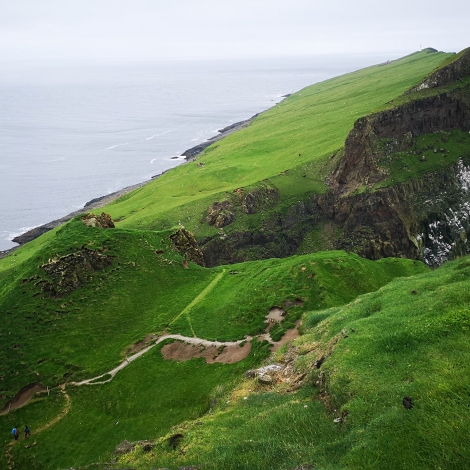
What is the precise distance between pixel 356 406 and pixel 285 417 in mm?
4279

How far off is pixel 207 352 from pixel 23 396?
19.2 meters

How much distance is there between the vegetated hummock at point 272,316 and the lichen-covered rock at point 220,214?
1.33 feet

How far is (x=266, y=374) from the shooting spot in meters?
30.5

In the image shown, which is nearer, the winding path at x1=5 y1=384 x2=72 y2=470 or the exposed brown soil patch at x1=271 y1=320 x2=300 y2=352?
the winding path at x1=5 y1=384 x2=72 y2=470

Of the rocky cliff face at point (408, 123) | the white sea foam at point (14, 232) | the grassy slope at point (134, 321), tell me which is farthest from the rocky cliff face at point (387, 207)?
the white sea foam at point (14, 232)

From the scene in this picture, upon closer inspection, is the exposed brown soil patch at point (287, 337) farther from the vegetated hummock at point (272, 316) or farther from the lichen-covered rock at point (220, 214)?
the lichen-covered rock at point (220, 214)

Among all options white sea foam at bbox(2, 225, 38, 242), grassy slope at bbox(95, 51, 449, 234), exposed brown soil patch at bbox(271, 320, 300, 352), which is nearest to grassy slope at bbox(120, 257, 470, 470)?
exposed brown soil patch at bbox(271, 320, 300, 352)

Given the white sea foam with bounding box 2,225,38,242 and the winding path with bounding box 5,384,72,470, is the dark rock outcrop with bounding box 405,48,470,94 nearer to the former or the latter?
the winding path with bounding box 5,384,72,470

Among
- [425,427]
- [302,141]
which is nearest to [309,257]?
[425,427]

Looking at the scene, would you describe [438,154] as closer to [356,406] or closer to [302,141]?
[302,141]

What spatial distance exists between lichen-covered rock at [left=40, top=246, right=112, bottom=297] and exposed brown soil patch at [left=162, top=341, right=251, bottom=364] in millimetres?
16921

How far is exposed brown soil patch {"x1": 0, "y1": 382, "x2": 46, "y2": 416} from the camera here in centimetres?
3850

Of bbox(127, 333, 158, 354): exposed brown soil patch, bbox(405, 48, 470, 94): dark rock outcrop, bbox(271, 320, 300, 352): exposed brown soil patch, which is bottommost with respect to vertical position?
bbox(271, 320, 300, 352): exposed brown soil patch

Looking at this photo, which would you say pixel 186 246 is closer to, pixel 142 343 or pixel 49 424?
pixel 142 343
